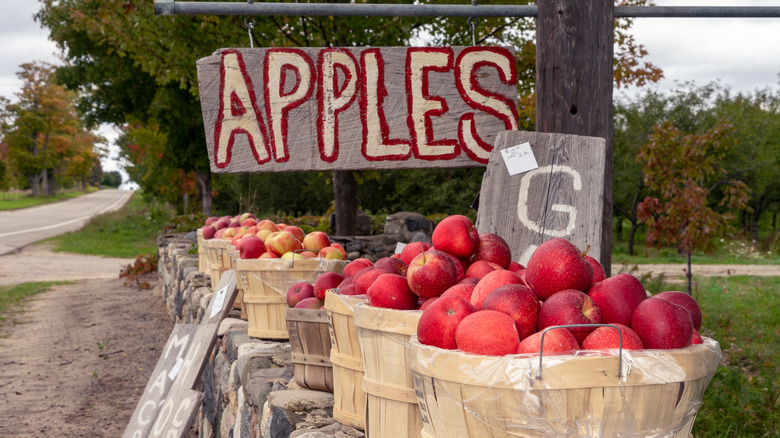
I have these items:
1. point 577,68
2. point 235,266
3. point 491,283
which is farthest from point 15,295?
point 491,283

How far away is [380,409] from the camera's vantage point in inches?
77.3

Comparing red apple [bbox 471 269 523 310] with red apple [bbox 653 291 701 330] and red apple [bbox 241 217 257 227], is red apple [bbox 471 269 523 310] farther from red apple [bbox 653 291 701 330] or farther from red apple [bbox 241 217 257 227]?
red apple [bbox 241 217 257 227]

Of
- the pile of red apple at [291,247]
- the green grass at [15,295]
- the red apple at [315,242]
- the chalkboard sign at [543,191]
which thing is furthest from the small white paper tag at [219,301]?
the green grass at [15,295]

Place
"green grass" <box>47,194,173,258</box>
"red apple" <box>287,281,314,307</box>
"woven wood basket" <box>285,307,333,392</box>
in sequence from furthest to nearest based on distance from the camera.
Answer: "green grass" <box>47,194,173,258</box>, "red apple" <box>287,281,314,307</box>, "woven wood basket" <box>285,307,333,392</box>

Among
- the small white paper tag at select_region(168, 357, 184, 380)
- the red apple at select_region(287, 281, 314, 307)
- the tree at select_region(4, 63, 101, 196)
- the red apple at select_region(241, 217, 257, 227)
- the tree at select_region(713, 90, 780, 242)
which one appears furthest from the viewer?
the tree at select_region(4, 63, 101, 196)

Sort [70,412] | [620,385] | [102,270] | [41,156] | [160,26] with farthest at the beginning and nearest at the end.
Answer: [41,156]
[102,270]
[160,26]
[70,412]
[620,385]

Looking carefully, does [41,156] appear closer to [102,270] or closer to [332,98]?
[102,270]

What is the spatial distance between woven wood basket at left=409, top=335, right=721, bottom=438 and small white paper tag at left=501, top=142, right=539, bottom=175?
5.66ft

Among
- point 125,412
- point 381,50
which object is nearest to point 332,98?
point 381,50

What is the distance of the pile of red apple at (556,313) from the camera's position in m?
1.45

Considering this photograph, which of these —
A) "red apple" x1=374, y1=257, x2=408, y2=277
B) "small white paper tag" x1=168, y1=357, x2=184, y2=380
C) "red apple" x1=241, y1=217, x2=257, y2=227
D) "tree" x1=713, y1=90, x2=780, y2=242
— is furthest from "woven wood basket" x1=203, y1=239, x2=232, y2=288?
"tree" x1=713, y1=90, x2=780, y2=242

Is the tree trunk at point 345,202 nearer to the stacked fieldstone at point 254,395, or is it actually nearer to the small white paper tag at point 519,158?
the stacked fieldstone at point 254,395

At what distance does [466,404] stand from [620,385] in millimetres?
316

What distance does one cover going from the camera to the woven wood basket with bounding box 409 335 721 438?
1.31m
